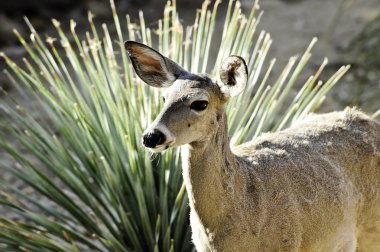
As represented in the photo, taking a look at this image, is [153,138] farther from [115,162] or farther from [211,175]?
[115,162]

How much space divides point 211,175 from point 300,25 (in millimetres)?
6971

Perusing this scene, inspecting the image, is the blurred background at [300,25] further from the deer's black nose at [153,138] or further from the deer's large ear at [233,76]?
the deer's black nose at [153,138]

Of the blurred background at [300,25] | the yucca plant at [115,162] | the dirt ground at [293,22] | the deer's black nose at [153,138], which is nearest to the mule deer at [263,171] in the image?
the deer's black nose at [153,138]

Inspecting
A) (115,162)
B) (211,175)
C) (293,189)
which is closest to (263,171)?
(293,189)

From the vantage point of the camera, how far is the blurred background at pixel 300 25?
813 cm

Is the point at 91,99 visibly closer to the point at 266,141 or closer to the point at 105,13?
the point at 266,141

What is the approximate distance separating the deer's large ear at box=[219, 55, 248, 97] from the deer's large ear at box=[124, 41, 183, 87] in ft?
0.77

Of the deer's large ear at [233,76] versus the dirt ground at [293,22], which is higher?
the dirt ground at [293,22]

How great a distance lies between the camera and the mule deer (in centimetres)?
318

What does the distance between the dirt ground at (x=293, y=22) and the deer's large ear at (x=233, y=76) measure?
486cm

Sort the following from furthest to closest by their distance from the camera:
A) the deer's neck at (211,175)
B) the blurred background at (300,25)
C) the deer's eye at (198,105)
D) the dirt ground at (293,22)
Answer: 1. the dirt ground at (293,22)
2. the blurred background at (300,25)
3. the deer's neck at (211,175)
4. the deer's eye at (198,105)

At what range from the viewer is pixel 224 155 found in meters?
3.35

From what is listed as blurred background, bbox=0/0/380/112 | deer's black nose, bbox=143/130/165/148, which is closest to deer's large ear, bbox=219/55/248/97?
deer's black nose, bbox=143/130/165/148

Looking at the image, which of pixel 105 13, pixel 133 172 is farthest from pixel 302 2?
pixel 133 172
